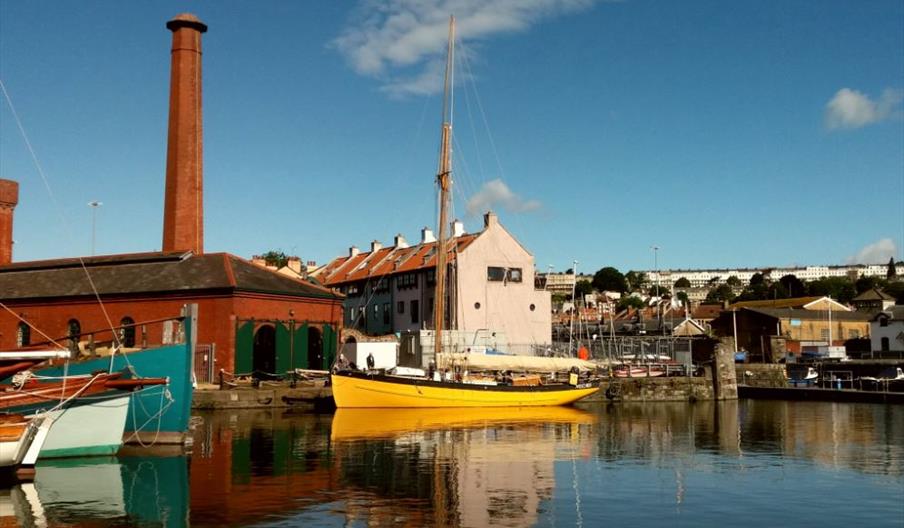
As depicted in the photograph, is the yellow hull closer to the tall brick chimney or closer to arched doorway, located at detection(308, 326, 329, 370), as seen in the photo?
arched doorway, located at detection(308, 326, 329, 370)

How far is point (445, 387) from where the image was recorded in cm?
4506

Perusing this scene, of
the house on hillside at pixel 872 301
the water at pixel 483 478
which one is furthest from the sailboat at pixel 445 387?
the house on hillside at pixel 872 301

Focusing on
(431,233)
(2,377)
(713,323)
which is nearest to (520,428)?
(2,377)

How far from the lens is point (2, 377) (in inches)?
904

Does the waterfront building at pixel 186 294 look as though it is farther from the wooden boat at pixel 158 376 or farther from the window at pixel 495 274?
the wooden boat at pixel 158 376

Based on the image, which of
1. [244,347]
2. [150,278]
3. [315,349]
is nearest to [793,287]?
[315,349]

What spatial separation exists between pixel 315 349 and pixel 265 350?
12.0 ft

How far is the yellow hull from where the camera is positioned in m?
43.7

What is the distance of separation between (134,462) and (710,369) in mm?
40598

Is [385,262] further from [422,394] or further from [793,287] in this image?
[793,287]

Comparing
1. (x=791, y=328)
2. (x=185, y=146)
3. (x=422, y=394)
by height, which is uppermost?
(x=185, y=146)

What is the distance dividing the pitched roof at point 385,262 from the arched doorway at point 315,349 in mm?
11317

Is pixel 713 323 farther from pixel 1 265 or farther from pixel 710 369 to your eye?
pixel 1 265

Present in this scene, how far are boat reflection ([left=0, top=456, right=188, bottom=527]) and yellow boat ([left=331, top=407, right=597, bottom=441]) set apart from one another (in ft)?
30.1
